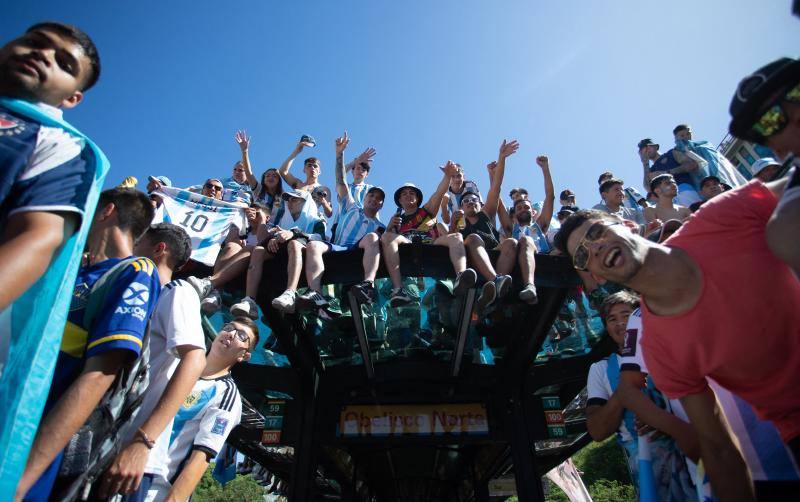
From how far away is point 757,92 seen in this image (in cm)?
141

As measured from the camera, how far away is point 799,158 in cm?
139

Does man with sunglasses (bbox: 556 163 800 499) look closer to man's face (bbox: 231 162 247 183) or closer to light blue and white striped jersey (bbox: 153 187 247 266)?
light blue and white striped jersey (bbox: 153 187 247 266)

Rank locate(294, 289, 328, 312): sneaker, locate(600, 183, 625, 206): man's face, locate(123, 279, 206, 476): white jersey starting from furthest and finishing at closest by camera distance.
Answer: locate(600, 183, 625, 206): man's face
locate(294, 289, 328, 312): sneaker
locate(123, 279, 206, 476): white jersey

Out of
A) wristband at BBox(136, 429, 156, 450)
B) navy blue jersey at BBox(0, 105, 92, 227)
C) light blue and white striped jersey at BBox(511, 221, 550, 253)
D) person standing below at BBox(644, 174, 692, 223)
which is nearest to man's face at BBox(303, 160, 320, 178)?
light blue and white striped jersey at BBox(511, 221, 550, 253)

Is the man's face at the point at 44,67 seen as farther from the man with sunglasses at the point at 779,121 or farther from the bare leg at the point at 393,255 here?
the bare leg at the point at 393,255

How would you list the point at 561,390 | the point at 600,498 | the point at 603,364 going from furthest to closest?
the point at 600,498 < the point at 561,390 < the point at 603,364

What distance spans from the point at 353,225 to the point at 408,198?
901mm

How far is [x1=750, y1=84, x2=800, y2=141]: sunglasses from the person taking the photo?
1363 millimetres

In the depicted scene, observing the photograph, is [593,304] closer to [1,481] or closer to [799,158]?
[799,158]

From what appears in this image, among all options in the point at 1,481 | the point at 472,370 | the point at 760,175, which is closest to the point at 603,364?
the point at 472,370

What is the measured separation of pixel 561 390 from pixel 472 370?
2.07 meters

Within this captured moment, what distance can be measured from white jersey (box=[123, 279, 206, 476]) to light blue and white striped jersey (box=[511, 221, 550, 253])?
4.79 m

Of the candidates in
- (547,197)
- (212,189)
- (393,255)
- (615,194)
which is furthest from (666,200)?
(212,189)

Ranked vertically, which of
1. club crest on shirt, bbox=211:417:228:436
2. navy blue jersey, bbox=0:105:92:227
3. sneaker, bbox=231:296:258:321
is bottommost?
club crest on shirt, bbox=211:417:228:436
